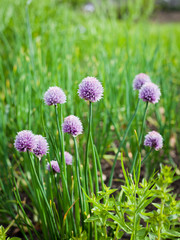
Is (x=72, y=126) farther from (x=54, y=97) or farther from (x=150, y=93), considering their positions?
(x=150, y=93)

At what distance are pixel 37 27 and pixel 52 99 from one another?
231 centimetres

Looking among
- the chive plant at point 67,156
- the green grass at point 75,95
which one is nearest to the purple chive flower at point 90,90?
the chive plant at point 67,156

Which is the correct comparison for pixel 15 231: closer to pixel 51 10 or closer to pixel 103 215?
pixel 103 215

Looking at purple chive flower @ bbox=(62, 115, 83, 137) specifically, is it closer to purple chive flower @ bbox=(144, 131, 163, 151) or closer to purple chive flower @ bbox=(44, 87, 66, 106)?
purple chive flower @ bbox=(44, 87, 66, 106)

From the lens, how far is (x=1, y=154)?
1.42 m

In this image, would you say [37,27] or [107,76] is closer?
[107,76]

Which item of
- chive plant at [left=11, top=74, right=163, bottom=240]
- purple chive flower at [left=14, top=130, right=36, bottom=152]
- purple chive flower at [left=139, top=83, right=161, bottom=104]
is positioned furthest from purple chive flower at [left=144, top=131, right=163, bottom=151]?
purple chive flower at [left=14, top=130, right=36, bottom=152]

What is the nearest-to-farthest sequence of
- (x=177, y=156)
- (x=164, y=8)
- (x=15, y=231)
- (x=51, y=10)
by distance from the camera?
(x=15, y=231) < (x=177, y=156) < (x=51, y=10) < (x=164, y=8)

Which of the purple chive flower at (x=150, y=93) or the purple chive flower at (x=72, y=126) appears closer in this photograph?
the purple chive flower at (x=72, y=126)

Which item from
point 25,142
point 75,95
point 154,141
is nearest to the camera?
point 25,142

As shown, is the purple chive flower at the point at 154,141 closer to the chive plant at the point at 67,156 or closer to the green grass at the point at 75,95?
the chive plant at the point at 67,156

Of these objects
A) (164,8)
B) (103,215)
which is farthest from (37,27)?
(164,8)

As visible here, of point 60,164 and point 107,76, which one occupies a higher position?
point 107,76

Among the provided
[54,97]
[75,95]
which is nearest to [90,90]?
[54,97]
